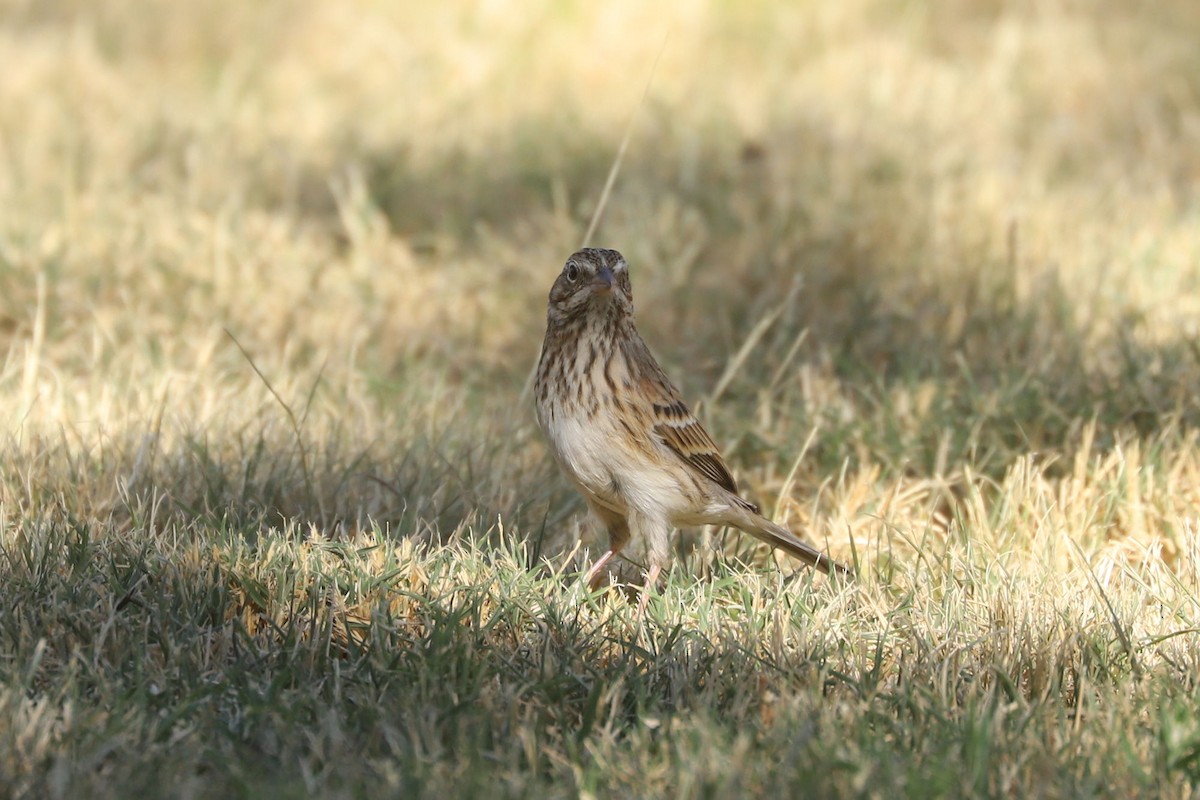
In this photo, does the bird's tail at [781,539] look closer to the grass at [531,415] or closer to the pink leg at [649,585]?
the grass at [531,415]

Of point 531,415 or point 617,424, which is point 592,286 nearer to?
point 617,424

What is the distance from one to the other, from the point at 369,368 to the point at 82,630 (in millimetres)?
2636

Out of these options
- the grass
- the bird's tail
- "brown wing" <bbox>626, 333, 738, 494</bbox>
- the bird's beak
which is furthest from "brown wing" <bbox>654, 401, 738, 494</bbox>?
the bird's beak

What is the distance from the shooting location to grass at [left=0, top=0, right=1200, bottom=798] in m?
3.08

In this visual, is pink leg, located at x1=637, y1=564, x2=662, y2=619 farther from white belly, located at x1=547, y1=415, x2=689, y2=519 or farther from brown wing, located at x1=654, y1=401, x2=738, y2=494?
brown wing, located at x1=654, y1=401, x2=738, y2=494

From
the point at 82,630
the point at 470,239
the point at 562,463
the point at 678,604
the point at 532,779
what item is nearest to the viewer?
the point at 532,779

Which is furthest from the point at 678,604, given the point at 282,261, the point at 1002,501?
the point at 282,261

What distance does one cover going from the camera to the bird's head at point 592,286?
4.12m

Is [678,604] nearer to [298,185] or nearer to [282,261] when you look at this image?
[282,261]

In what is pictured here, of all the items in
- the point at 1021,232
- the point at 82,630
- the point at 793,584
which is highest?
the point at 1021,232

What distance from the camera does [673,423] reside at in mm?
4293

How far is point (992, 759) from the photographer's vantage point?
295cm

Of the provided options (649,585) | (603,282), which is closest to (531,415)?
(603,282)

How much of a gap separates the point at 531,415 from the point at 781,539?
4.37 feet
